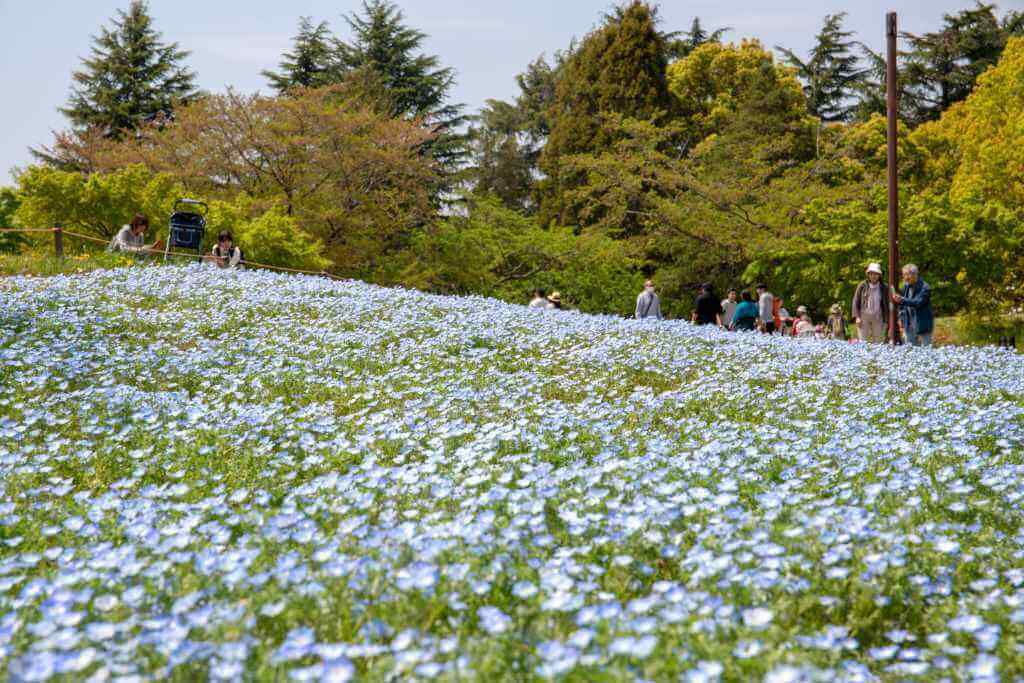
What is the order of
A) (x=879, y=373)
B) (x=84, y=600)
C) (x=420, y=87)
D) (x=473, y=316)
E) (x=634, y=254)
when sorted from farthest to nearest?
1. (x=420, y=87)
2. (x=634, y=254)
3. (x=473, y=316)
4. (x=879, y=373)
5. (x=84, y=600)

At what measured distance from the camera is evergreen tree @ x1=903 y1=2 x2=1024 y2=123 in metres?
40.2

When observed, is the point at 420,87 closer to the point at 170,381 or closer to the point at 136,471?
the point at 170,381

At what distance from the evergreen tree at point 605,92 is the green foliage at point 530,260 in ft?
17.6

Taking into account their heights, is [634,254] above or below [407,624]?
above

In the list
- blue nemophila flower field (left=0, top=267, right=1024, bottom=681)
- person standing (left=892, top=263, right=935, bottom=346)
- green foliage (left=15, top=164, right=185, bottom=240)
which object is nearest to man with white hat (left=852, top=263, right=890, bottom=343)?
person standing (left=892, top=263, right=935, bottom=346)

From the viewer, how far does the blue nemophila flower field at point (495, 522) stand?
2.88 meters

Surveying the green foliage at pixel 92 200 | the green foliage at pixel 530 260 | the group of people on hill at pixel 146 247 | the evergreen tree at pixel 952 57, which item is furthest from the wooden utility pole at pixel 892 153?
the evergreen tree at pixel 952 57

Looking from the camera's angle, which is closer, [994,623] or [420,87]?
[994,623]

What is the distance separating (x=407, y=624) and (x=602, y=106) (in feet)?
109

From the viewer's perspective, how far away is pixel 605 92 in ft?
114

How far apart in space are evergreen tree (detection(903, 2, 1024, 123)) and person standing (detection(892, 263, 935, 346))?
32104 mm

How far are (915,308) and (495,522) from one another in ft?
34.5

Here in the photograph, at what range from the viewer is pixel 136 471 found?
538cm

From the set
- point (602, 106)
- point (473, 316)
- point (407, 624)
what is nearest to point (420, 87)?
point (602, 106)
